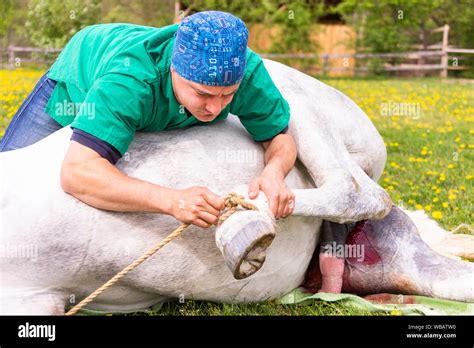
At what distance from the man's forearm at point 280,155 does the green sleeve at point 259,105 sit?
5 cm

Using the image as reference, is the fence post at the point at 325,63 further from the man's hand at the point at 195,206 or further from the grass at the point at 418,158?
the man's hand at the point at 195,206

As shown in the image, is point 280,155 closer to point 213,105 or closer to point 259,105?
point 259,105

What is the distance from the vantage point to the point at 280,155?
10.2ft

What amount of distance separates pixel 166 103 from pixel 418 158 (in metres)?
4.33

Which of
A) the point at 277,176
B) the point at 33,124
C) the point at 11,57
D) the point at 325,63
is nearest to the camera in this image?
the point at 277,176

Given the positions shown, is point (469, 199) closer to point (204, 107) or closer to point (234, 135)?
point (234, 135)

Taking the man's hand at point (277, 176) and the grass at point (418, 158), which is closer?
the man's hand at point (277, 176)

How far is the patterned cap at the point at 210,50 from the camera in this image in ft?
8.48

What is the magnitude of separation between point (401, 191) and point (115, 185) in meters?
3.44

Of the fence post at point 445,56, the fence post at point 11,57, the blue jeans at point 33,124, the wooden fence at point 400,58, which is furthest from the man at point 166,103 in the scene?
the fence post at point 445,56

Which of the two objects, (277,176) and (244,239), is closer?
(244,239)

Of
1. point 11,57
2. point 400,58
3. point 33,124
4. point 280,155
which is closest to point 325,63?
point 400,58

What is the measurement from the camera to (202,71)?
8.48 feet

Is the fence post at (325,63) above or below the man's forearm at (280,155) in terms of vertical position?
below
